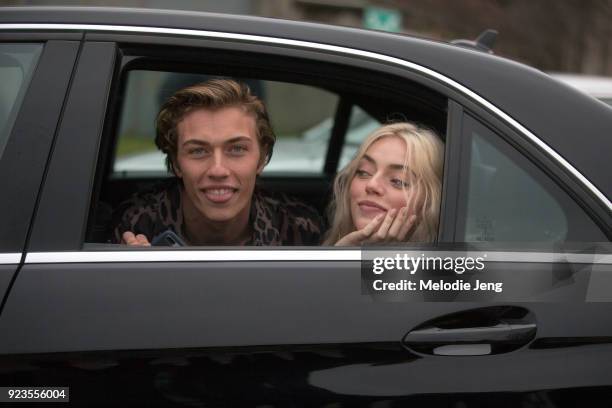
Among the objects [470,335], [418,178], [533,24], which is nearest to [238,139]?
[418,178]

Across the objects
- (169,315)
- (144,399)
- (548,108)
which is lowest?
(144,399)

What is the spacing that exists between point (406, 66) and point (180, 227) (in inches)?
33.8

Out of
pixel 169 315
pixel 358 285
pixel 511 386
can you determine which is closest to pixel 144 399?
pixel 169 315

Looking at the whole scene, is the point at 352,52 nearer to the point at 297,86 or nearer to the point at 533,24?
the point at 297,86

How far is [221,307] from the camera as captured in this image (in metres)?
1.95

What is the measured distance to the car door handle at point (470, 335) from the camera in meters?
1.95

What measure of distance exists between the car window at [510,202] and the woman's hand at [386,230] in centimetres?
24

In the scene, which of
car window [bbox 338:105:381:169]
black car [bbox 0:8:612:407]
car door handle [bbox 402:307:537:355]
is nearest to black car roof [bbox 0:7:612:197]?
black car [bbox 0:8:612:407]

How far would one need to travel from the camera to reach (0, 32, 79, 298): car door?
1997 millimetres

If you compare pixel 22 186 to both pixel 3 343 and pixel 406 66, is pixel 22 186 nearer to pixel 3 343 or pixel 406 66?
pixel 3 343

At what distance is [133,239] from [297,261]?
52 centimetres

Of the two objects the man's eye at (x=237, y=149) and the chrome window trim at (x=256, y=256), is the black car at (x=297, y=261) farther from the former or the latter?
the man's eye at (x=237, y=149)

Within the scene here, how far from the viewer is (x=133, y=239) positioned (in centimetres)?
236

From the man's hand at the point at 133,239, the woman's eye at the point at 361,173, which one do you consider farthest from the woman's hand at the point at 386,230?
the man's hand at the point at 133,239
